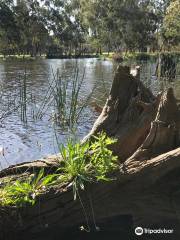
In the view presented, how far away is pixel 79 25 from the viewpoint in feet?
401

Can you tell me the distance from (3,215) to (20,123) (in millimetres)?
12085

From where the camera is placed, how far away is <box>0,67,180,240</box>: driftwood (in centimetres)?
664

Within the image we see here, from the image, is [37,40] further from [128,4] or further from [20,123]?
[20,123]

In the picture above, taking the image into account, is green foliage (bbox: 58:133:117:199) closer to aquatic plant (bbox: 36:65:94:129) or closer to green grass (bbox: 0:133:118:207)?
green grass (bbox: 0:133:118:207)

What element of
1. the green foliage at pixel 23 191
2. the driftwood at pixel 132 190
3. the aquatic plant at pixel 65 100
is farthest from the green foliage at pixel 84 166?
the aquatic plant at pixel 65 100

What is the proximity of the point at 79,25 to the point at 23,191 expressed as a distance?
119 m

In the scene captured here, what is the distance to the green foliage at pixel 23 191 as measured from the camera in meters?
6.49

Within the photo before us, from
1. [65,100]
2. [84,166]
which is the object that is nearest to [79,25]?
[65,100]

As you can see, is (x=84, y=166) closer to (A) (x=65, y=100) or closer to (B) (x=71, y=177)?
(B) (x=71, y=177)

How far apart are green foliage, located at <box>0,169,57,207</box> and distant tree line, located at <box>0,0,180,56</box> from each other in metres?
73.2

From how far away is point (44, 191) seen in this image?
662 cm

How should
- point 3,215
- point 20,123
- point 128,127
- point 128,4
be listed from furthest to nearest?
point 128,4 → point 20,123 → point 128,127 → point 3,215

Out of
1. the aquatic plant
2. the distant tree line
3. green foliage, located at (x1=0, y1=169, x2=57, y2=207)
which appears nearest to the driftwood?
green foliage, located at (x1=0, y1=169, x2=57, y2=207)

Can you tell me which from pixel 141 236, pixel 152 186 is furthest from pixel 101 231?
pixel 152 186
